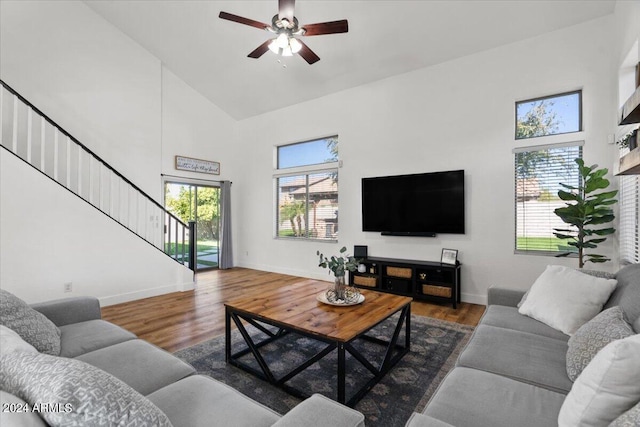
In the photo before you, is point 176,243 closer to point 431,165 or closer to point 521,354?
point 431,165

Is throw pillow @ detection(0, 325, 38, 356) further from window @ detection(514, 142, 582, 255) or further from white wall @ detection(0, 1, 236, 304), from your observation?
window @ detection(514, 142, 582, 255)

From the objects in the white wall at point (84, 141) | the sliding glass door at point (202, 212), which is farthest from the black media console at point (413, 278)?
the sliding glass door at point (202, 212)

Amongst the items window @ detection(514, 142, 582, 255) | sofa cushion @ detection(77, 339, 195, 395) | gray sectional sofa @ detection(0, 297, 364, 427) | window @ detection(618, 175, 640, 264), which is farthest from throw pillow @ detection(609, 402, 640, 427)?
window @ detection(514, 142, 582, 255)

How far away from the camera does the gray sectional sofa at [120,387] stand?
29.2 inches

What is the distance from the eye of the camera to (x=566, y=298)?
2.09 meters

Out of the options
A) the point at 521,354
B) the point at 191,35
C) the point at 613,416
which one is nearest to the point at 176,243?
the point at 191,35

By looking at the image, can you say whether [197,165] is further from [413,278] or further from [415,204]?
[413,278]

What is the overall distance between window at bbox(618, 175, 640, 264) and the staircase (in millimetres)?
5722

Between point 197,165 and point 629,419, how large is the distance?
6952mm

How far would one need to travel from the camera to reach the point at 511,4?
358cm

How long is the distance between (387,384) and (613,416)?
1.57 metres

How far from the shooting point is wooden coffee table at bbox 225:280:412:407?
203 centimetres

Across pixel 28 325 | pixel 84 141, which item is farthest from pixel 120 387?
pixel 84 141

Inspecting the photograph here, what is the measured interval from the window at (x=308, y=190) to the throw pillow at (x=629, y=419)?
503 centimetres
